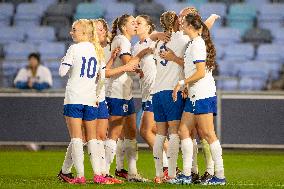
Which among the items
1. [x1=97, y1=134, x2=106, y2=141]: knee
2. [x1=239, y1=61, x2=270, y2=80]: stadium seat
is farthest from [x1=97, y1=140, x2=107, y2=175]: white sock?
[x1=239, y1=61, x2=270, y2=80]: stadium seat

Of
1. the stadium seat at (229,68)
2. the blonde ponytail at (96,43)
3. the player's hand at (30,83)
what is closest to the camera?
the blonde ponytail at (96,43)

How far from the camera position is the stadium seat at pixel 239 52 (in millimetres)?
21875

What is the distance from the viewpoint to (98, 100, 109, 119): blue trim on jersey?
12.0m

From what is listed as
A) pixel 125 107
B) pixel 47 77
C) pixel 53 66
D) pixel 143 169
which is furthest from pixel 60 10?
pixel 125 107

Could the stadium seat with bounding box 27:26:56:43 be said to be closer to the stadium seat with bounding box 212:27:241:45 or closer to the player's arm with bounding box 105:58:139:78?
the stadium seat with bounding box 212:27:241:45

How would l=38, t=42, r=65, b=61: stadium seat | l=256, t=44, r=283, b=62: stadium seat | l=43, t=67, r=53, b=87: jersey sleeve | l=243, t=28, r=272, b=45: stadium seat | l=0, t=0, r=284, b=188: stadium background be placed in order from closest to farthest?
l=0, t=0, r=284, b=188: stadium background → l=43, t=67, r=53, b=87: jersey sleeve → l=256, t=44, r=283, b=62: stadium seat → l=38, t=42, r=65, b=61: stadium seat → l=243, t=28, r=272, b=45: stadium seat

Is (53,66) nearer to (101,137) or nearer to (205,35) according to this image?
(101,137)

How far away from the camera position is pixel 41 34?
2300 cm

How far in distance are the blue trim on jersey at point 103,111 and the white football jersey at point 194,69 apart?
3.66 feet

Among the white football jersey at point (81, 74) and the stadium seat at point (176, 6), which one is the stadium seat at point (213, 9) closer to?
the stadium seat at point (176, 6)

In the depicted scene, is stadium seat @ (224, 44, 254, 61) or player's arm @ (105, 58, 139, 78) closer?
player's arm @ (105, 58, 139, 78)

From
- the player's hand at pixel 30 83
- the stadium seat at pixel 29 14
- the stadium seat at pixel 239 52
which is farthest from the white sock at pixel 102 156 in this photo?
the stadium seat at pixel 29 14

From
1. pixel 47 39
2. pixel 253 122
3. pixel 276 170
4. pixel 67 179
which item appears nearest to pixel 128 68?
pixel 67 179

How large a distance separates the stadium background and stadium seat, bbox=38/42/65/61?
0.07ft
